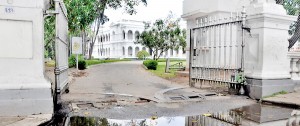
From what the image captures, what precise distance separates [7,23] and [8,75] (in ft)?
3.28

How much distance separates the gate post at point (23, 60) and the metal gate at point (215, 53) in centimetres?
511

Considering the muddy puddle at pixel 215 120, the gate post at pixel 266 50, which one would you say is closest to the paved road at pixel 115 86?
the muddy puddle at pixel 215 120

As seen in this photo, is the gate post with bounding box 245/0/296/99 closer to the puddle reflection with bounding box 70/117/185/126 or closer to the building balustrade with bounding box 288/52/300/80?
the building balustrade with bounding box 288/52/300/80

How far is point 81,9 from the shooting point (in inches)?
714

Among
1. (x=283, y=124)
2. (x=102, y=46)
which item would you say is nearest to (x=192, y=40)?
(x=283, y=124)

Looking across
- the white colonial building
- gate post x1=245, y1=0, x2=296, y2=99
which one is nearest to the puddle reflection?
gate post x1=245, y1=0, x2=296, y2=99

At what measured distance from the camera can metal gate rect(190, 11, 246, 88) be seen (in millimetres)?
7996

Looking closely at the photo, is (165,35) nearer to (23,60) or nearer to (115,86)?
(115,86)

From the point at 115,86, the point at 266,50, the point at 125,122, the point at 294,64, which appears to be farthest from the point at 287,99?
the point at 115,86

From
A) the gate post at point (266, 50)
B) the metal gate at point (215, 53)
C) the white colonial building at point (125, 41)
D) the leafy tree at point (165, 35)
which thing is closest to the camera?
the gate post at point (266, 50)

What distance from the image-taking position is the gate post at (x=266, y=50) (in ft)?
24.3

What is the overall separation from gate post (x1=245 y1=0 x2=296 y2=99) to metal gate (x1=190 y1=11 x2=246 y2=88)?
0.98 feet

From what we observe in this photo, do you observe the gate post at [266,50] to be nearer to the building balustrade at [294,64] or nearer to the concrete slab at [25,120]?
the building balustrade at [294,64]

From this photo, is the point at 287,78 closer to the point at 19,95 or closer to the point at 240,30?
the point at 240,30
